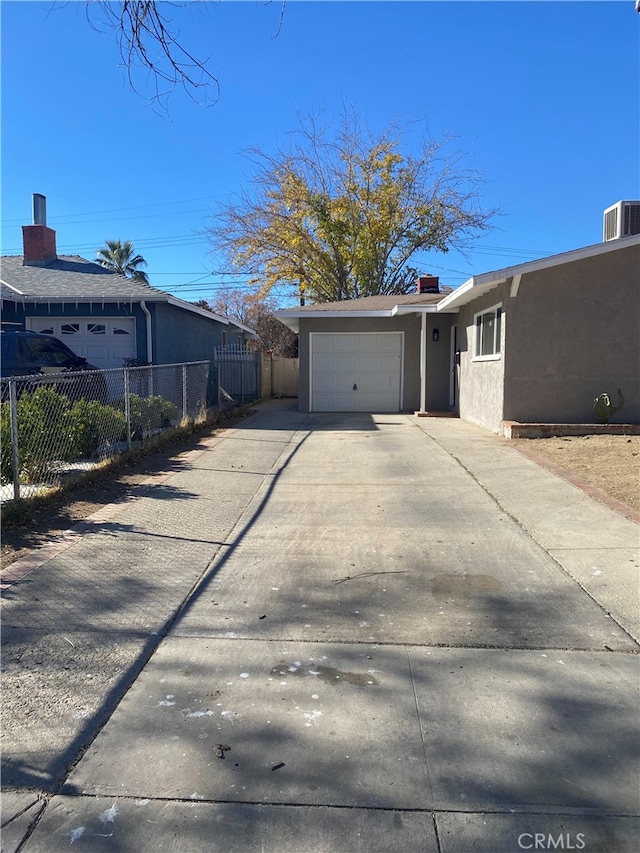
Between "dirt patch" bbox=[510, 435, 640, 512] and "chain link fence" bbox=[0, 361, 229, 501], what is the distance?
6348 mm

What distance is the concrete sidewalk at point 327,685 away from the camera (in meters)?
2.33

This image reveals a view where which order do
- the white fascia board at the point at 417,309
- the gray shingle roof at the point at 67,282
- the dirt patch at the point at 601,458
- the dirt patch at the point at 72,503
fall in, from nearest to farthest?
1. the dirt patch at the point at 72,503
2. the dirt patch at the point at 601,458
3. the gray shingle roof at the point at 67,282
4. the white fascia board at the point at 417,309

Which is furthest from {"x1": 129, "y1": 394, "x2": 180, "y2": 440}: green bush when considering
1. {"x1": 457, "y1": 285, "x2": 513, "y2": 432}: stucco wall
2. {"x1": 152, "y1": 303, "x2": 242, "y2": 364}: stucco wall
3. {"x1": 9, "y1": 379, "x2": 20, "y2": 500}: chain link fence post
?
{"x1": 457, "y1": 285, "x2": 513, "y2": 432}: stucco wall

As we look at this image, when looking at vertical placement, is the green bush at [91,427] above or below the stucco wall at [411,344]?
below

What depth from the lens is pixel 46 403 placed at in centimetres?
756

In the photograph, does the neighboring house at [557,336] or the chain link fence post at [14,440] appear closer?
the chain link fence post at [14,440]

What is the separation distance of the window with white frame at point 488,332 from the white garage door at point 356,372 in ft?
12.1

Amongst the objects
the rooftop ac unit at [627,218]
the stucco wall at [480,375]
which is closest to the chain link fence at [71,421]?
the stucco wall at [480,375]

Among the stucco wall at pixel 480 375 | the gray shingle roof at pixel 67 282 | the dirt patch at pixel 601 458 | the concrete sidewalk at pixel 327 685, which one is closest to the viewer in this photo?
the concrete sidewalk at pixel 327 685

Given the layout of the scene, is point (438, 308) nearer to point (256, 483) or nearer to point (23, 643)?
point (256, 483)

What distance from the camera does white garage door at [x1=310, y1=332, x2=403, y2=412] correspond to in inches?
691

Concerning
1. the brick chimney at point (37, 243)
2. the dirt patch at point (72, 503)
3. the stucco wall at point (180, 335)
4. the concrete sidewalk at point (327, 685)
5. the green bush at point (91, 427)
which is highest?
the brick chimney at point (37, 243)

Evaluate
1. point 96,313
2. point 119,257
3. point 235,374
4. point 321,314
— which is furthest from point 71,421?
point 119,257

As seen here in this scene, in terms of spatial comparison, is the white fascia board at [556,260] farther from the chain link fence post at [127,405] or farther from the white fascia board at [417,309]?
the chain link fence post at [127,405]
